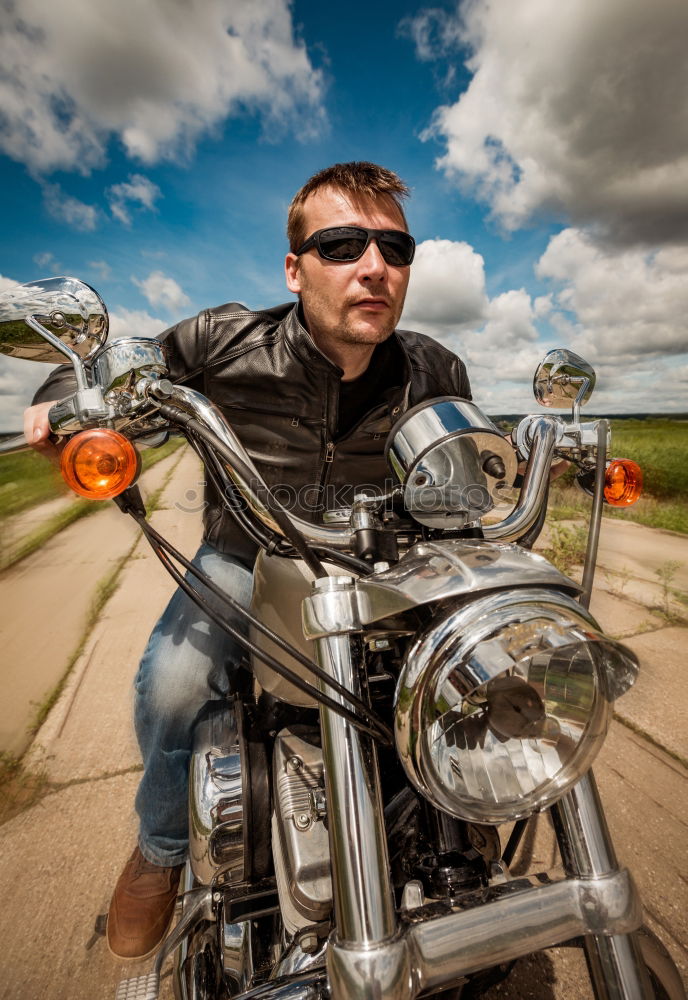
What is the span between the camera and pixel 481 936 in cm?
68

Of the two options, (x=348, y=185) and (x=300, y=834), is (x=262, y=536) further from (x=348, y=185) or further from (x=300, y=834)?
(x=348, y=185)

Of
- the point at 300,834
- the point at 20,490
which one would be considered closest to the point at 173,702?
the point at 300,834

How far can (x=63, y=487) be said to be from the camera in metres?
0.84

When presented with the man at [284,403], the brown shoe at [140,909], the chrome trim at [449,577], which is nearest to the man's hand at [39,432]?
the man at [284,403]

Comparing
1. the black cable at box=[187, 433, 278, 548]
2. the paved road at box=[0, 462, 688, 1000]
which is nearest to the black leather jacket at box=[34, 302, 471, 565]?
the paved road at box=[0, 462, 688, 1000]

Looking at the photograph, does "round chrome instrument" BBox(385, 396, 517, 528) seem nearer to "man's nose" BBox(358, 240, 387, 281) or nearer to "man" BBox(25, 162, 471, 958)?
"man" BBox(25, 162, 471, 958)

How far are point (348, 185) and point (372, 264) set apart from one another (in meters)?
0.53

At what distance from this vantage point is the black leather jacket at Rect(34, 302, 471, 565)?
1798 mm

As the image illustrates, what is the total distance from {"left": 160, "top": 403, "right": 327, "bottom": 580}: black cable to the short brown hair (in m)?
1.22

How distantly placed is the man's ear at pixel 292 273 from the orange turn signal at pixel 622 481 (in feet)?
4.08

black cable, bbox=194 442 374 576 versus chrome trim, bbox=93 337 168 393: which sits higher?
chrome trim, bbox=93 337 168 393

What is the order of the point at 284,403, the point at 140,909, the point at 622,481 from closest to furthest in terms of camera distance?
the point at 622,481
the point at 140,909
the point at 284,403

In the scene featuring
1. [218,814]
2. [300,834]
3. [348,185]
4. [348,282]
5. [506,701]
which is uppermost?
[348,185]

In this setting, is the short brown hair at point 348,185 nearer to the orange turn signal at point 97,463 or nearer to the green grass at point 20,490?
the orange turn signal at point 97,463
